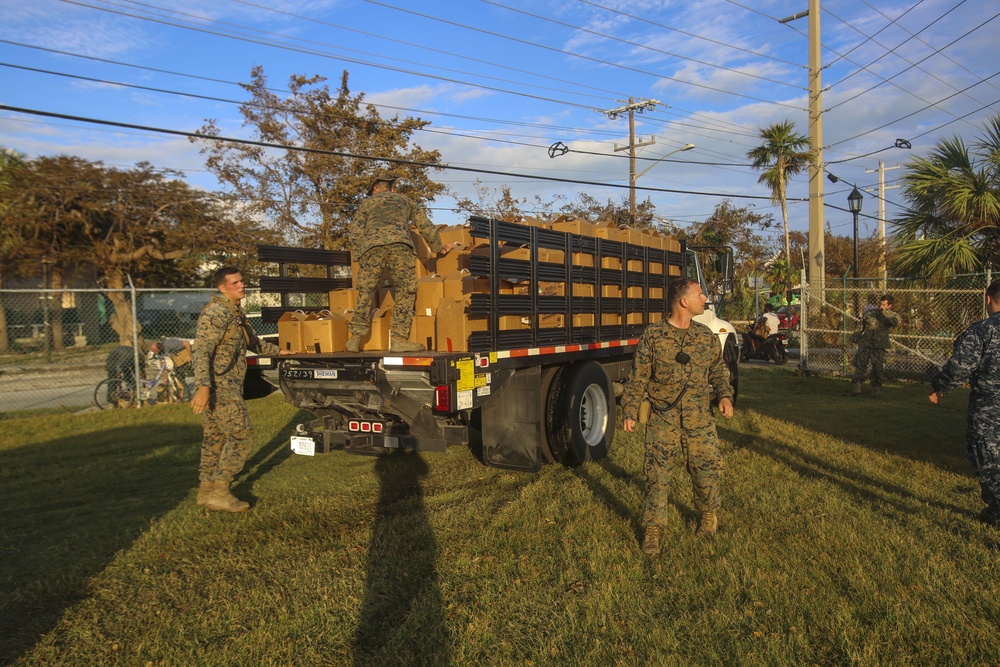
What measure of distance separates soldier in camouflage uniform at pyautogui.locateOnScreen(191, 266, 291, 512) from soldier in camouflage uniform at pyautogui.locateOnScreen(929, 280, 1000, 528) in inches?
223

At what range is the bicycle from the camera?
11.1m

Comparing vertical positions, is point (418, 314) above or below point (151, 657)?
above

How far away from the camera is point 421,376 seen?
5277 millimetres

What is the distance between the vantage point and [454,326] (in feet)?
18.2

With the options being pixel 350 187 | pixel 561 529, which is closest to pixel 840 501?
pixel 561 529

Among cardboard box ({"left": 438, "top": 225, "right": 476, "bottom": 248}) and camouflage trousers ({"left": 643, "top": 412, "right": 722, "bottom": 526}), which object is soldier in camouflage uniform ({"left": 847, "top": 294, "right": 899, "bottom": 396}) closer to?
cardboard box ({"left": 438, "top": 225, "right": 476, "bottom": 248})

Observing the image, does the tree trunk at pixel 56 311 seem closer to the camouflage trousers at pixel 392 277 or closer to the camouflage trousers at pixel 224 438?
the camouflage trousers at pixel 224 438

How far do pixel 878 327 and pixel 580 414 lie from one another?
24.6ft

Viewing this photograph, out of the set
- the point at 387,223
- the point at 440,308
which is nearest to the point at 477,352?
the point at 440,308

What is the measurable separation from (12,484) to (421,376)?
4.60m

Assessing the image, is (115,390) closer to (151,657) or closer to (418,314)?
(418,314)

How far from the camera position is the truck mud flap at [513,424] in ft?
19.5

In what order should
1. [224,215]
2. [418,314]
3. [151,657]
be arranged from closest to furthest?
[151,657] < [418,314] < [224,215]

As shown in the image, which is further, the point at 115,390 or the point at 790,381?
the point at 790,381
